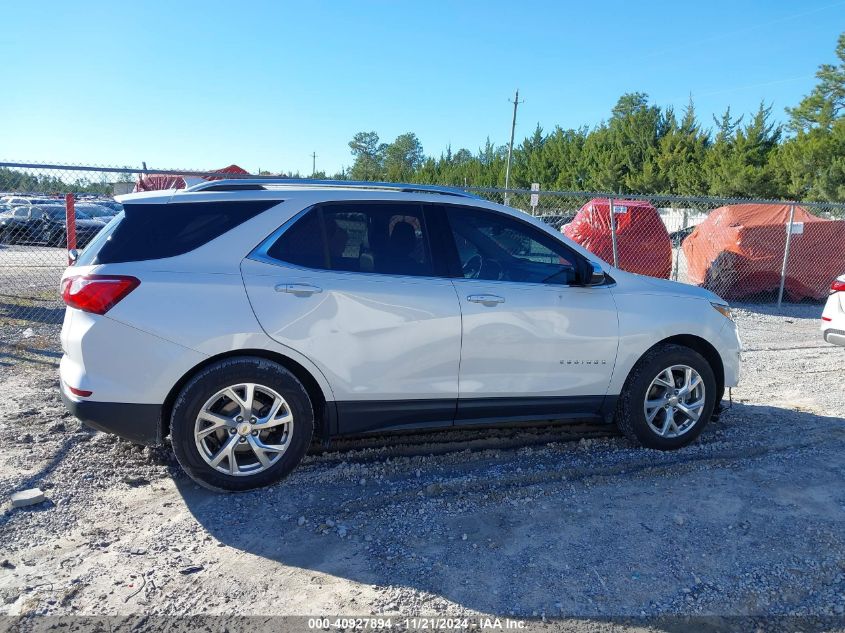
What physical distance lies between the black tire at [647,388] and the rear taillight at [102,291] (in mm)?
3318

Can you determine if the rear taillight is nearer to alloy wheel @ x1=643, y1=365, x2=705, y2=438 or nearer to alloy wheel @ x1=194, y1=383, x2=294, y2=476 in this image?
alloy wheel @ x1=194, y1=383, x2=294, y2=476

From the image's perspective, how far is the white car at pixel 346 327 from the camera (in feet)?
12.4

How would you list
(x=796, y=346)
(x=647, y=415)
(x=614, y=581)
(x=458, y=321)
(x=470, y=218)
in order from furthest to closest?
1. (x=796, y=346)
2. (x=647, y=415)
3. (x=470, y=218)
4. (x=458, y=321)
5. (x=614, y=581)

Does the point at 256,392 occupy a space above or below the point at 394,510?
above

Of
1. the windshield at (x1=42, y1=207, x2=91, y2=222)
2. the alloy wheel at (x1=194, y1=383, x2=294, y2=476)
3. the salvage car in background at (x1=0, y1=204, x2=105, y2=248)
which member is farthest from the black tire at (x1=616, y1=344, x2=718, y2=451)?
the windshield at (x1=42, y1=207, x2=91, y2=222)

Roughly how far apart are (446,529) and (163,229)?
2353mm

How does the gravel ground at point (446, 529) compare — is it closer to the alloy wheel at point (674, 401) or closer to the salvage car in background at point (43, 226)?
the alloy wheel at point (674, 401)

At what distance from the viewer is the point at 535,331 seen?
4414 mm

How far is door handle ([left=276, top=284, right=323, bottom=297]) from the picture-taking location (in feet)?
12.9

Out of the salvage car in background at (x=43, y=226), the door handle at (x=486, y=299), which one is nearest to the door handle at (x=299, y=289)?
the door handle at (x=486, y=299)

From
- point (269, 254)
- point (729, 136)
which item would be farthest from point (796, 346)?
point (729, 136)

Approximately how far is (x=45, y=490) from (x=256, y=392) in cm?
141

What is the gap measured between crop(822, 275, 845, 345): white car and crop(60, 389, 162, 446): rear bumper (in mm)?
6913

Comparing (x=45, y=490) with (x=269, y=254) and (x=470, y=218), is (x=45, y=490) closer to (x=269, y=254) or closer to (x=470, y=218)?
(x=269, y=254)
